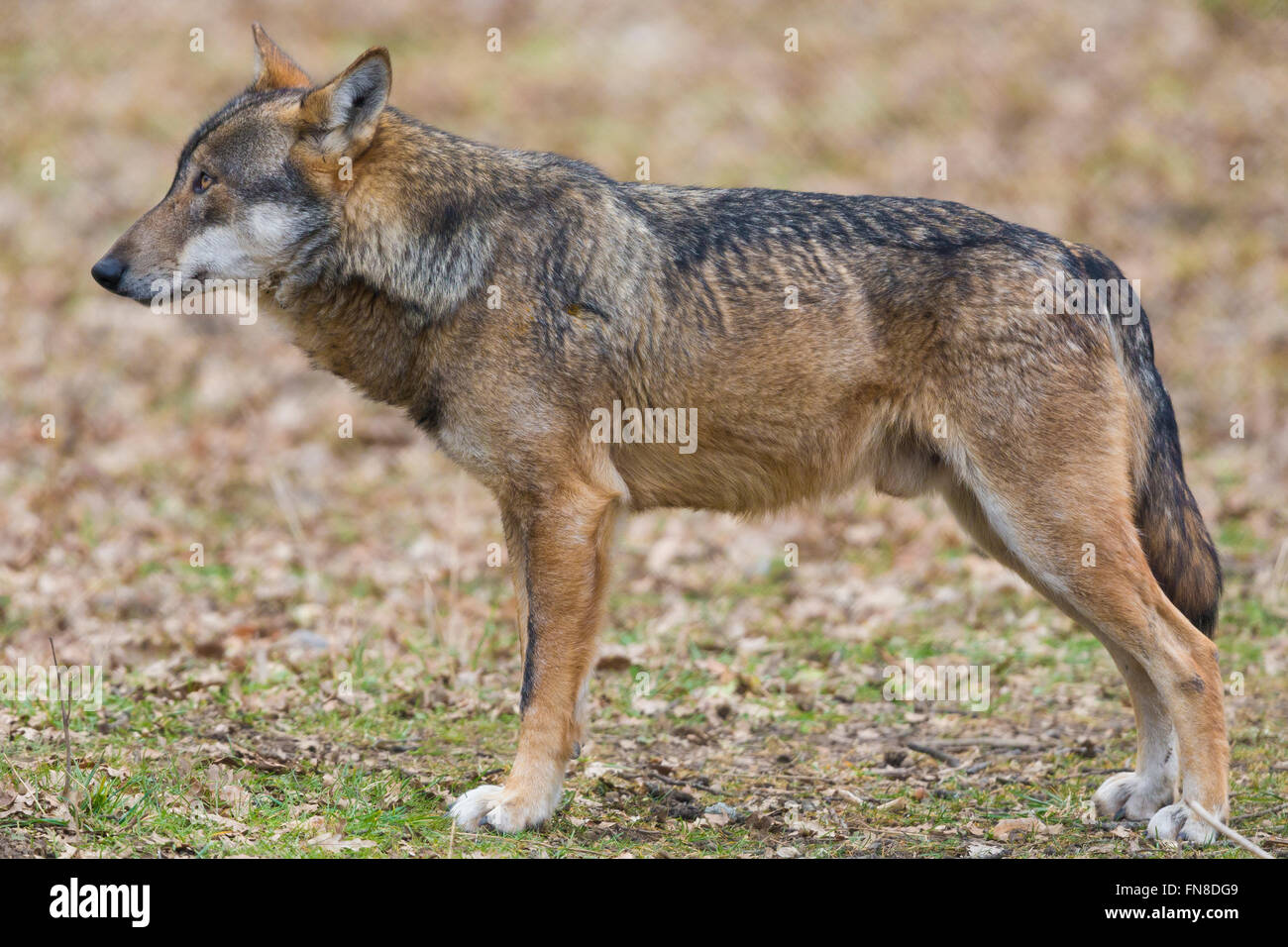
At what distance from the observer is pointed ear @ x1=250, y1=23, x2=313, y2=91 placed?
629 cm

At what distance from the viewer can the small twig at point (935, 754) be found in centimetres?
625

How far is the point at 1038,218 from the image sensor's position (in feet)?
49.7

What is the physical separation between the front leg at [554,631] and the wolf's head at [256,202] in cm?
158

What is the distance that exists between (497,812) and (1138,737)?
9.58 feet

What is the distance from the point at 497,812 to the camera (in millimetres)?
5207

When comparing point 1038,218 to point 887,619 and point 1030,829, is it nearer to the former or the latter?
point 887,619

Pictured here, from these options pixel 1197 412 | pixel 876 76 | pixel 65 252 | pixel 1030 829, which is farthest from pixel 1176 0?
pixel 1030 829

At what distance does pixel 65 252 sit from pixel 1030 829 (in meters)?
13.4

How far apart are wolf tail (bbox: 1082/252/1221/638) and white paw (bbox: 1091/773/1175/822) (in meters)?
0.80
